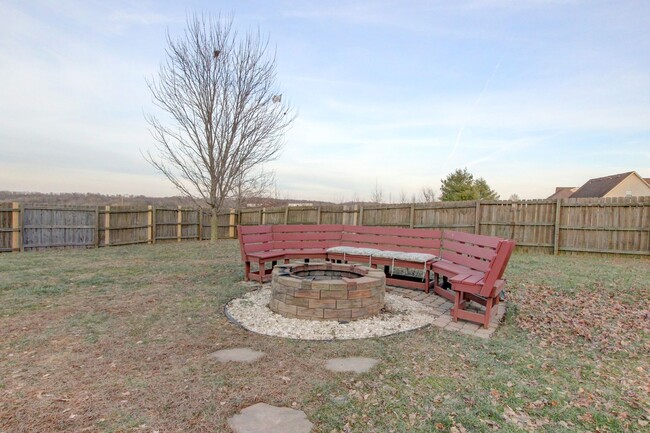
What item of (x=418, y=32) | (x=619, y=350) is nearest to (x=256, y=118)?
(x=418, y=32)

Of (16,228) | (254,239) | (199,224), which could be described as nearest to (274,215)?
(199,224)

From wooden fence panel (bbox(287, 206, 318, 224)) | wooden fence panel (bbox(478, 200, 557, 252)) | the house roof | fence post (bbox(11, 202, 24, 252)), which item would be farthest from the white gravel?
the house roof

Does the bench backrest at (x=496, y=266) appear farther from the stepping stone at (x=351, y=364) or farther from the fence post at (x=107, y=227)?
the fence post at (x=107, y=227)

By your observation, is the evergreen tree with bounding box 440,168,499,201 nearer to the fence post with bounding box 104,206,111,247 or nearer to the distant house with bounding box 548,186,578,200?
A: the fence post with bounding box 104,206,111,247

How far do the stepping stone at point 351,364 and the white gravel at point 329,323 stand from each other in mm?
562

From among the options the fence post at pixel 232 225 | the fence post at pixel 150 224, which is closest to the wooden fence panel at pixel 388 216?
the fence post at pixel 232 225

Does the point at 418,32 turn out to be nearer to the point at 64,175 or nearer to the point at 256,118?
the point at 256,118

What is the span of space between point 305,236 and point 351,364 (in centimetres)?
436

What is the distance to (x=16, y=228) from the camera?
1084cm

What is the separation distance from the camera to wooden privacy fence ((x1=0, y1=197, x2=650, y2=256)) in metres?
10.0

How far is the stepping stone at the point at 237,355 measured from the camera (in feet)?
10.4

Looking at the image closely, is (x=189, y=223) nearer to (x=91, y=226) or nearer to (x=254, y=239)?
(x=91, y=226)

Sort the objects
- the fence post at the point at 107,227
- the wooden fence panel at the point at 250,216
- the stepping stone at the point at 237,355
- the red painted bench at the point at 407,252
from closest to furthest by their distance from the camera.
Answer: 1. the stepping stone at the point at 237,355
2. the red painted bench at the point at 407,252
3. the fence post at the point at 107,227
4. the wooden fence panel at the point at 250,216

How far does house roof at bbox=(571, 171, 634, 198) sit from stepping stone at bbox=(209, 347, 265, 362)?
30993 millimetres
